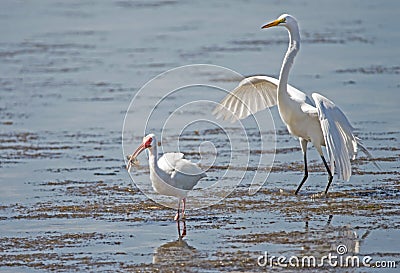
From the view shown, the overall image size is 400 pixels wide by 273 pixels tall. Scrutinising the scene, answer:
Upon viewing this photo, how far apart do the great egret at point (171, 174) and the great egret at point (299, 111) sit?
5.32 feet

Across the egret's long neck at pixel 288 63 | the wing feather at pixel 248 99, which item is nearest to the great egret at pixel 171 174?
the egret's long neck at pixel 288 63

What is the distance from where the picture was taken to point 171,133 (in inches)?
576

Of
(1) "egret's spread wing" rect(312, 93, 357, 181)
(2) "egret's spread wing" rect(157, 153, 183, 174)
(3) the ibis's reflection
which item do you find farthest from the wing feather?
(3) the ibis's reflection

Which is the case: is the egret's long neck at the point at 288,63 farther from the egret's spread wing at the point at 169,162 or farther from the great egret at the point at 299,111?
the egret's spread wing at the point at 169,162

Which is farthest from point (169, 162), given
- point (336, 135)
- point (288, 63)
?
point (288, 63)

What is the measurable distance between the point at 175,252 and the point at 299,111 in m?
3.43

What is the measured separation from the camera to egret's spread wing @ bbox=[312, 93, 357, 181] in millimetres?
11094

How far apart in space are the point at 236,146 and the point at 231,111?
0.74m

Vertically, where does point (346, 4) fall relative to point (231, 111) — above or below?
above

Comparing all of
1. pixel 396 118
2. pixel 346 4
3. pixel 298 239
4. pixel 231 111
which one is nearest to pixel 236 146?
A: pixel 231 111

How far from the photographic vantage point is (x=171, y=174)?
1043cm

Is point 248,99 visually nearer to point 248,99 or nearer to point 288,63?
point 248,99

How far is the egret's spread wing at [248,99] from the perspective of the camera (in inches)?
517

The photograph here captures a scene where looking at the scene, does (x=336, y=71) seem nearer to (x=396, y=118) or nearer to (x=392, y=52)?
(x=392, y=52)
